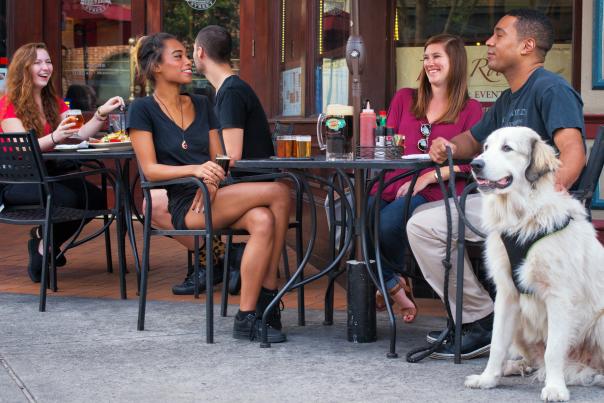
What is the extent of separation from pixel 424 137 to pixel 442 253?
894 millimetres

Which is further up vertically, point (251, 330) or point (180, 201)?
point (180, 201)

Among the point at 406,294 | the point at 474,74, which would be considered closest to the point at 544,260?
the point at 406,294

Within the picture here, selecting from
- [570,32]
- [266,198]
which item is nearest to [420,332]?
[266,198]

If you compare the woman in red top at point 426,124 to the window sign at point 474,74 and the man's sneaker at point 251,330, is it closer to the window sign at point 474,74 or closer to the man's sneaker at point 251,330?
the man's sneaker at point 251,330

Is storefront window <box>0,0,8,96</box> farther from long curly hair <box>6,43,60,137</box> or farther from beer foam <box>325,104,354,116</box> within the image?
beer foam <box>325,104,354,116</box>

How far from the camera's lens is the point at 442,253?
15.6 feet

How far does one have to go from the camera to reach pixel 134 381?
4.32 m

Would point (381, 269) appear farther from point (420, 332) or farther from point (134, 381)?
point (134, 381)

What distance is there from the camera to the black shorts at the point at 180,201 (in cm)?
524

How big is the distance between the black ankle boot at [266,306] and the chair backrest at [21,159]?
1.59m

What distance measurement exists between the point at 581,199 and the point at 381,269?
3.26 ft

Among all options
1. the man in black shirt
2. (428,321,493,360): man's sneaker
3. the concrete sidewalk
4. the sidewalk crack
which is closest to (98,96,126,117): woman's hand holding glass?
the man in black shirt

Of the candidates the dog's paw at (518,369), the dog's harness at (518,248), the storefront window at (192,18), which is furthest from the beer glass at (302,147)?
the storefront window at (192,18)

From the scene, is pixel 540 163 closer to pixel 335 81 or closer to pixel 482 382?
pixel 482 382
